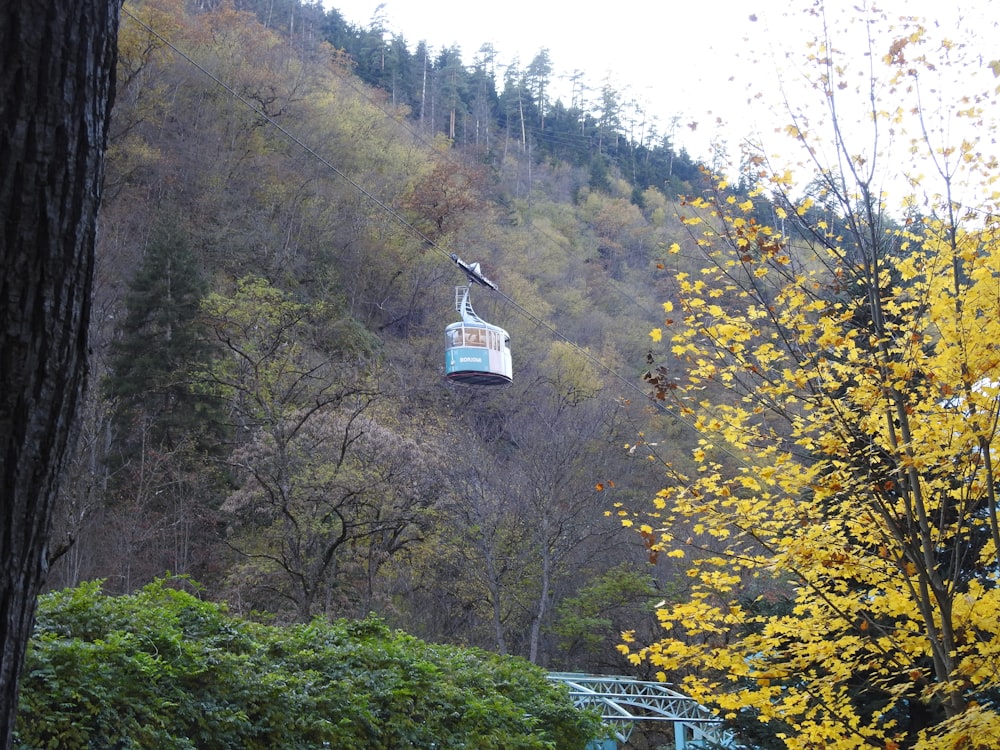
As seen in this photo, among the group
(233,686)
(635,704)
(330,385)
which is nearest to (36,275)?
(233,686)

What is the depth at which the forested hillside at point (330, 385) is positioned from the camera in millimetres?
21016

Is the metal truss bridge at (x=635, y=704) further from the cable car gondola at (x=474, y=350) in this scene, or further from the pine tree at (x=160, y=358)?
the pine tree at (x=160, y=358)

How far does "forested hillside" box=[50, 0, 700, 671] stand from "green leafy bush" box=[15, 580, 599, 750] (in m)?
6.91

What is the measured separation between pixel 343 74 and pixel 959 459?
183ft

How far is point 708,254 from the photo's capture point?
254 inches

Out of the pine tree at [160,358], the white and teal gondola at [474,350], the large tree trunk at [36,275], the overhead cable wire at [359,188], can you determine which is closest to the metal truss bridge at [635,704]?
the overhead cable wire at [359,188]

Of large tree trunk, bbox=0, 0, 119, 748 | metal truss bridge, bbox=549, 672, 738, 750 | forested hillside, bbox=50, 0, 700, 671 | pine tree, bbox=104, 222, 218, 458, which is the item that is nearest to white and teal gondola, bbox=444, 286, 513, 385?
forested hillside, bbox=50, 0, 700, 671

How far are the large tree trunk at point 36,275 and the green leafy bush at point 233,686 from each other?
299cm

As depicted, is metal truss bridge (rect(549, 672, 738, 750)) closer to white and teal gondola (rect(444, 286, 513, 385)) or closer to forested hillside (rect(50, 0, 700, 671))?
forested hillside (rect(50, 0, 700, 671))

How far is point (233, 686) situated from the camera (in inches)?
224

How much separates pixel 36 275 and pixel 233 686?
4529mm

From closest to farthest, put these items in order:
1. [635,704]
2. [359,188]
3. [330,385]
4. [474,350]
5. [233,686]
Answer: [233,686] → [359,188] → [635,704] → [330,385] → [474,350]

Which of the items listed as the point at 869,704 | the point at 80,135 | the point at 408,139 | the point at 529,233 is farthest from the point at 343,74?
the point at 80,135

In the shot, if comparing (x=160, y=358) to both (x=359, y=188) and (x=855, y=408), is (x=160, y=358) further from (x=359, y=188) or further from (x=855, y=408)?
(x=855, y=408)
